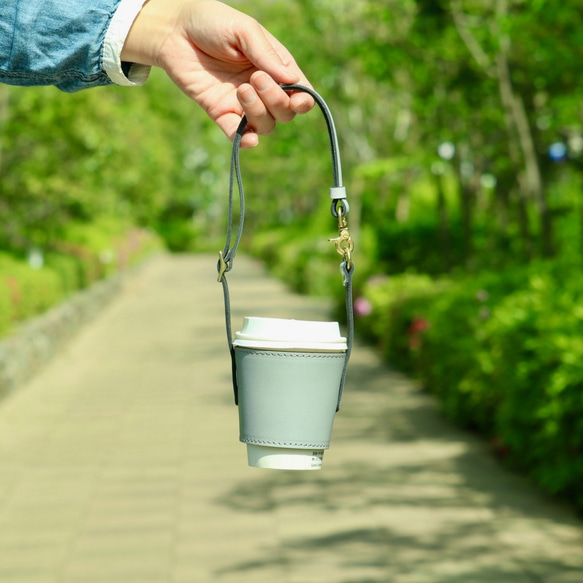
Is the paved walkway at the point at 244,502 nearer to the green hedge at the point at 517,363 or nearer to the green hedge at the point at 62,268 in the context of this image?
the green hedge at the point at 517,363

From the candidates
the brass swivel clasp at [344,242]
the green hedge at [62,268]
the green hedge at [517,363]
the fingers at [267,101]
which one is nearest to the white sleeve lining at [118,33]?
the fingers at [267,101]

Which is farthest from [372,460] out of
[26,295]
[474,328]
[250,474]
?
[26,295]

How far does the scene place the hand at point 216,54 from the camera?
1.78 m

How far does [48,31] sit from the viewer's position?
1.71 m

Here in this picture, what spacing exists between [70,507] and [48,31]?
4.55 meters

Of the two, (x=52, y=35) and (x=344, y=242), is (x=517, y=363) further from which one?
(x=52, y=35)

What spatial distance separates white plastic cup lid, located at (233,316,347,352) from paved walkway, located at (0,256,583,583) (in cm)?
298

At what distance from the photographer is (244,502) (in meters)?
5.89

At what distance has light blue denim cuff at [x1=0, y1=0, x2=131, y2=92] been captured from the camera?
5.58ft

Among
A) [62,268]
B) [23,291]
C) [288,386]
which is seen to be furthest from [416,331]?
[62,268]

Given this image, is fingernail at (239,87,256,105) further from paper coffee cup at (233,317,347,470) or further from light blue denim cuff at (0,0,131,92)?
paper coffee cup at (233,317,347,470)

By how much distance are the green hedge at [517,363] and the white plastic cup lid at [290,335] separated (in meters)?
3.52

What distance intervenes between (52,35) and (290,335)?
67 centimetres

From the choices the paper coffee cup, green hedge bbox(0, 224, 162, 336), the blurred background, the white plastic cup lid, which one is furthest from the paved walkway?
the white plastic cup lid
